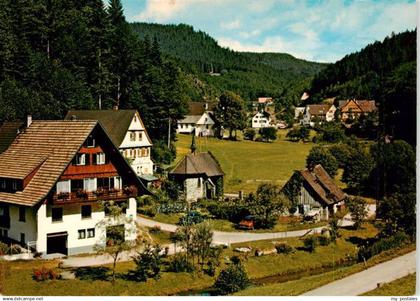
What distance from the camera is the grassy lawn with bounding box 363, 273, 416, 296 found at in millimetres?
14464

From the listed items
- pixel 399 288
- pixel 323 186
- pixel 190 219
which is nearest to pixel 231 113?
pixel 323 186

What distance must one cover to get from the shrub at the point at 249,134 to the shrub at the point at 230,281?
1146 cm

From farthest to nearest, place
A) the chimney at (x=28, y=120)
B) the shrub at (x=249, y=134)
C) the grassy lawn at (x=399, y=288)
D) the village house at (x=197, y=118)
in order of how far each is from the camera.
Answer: the shrub at (x=249, y=134) → the village house at (x=197, y=118) → the chimney at (x=28, y=120) → the grassy lawn at (x=399, y=288)

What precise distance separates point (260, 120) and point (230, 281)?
611 inches

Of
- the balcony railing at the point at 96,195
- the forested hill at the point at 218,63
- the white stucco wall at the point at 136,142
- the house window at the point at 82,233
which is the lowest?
the house window at the point at 82,233

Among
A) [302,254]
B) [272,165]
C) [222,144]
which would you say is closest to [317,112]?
[272,165]

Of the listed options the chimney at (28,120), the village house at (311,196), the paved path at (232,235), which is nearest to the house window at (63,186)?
the chimney at (28,120)

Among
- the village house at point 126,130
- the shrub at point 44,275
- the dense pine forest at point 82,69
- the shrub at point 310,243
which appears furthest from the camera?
the shrub at point 310,243

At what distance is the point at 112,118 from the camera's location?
20359 millimetres

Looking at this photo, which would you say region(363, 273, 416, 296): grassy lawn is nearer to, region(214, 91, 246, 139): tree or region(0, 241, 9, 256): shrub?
region(0, 241, 9, 256): shrub

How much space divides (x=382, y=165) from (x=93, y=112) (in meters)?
10.7

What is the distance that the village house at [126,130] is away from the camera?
2008cm

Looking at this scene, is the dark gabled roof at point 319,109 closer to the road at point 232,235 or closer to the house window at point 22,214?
the road at point 232,235

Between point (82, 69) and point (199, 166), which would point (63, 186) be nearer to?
point (82, 69)
